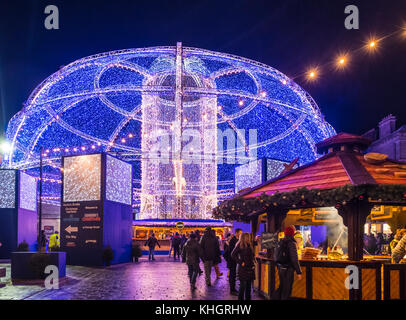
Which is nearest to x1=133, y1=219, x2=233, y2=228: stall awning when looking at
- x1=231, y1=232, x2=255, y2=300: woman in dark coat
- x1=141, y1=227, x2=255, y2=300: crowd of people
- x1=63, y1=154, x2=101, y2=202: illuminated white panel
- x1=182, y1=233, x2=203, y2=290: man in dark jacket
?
x1=63, y1=154, x2=101, y2=202: illuminated white panel

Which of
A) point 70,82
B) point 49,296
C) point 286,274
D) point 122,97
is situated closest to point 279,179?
point 286,274

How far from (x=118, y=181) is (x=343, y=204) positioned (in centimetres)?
1484

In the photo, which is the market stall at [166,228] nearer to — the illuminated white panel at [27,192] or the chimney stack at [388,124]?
the illuminated white panel at [27,192]

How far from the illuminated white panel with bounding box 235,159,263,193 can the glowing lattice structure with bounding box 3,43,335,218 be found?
92 centimetres

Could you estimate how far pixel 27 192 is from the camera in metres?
28.6

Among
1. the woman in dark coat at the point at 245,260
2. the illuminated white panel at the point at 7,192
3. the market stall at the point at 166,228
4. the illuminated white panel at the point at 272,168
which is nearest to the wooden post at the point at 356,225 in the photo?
the woman in dark coat at the point at 245,260

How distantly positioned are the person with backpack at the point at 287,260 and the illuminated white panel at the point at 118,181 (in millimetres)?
14011

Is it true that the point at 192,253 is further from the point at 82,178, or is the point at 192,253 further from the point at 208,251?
the point at 82,178

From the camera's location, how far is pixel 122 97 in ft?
107

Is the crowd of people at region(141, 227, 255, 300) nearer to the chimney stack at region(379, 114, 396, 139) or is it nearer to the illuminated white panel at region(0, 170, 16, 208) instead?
the illuminated white panel at region(0, 170, 16, 208)

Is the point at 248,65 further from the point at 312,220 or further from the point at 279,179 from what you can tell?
the point at 279,179

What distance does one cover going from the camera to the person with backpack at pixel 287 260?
30.8 ft

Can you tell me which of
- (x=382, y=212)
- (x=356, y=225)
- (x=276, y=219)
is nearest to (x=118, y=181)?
(x=276, y=219)
